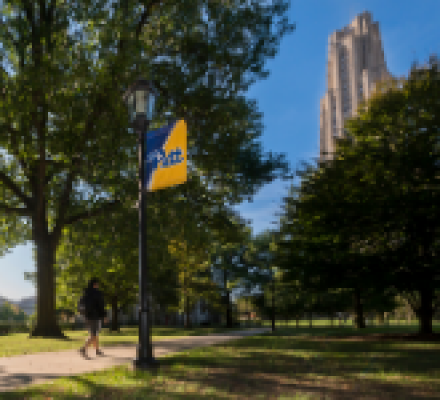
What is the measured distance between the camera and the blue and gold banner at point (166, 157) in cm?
856

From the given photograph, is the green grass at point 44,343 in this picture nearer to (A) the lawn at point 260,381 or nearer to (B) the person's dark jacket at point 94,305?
(B) the person's dark jacket at point 94,305

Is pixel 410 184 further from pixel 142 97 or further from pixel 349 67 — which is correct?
pixel 349 67

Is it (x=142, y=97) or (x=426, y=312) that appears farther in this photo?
(x=426, y=312)

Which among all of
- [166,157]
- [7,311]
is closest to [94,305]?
[166,157]

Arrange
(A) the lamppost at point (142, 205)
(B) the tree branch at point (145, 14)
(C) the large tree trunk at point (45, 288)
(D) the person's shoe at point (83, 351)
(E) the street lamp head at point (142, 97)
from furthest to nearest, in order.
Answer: (B) the tree branch at point (145, 14) → (C) the large tree trunk at point (45, 288) → (D) the person's shoe at point (83, 351) → (E) the street lamp head at point (142, 97) → (A) the lamppost at point (142, 205)

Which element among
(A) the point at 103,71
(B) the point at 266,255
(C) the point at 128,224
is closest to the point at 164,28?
(A) the point at 103,71

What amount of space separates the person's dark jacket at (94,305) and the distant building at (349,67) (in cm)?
14927

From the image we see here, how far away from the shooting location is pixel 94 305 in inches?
409

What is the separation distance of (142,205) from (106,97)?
9941 mm

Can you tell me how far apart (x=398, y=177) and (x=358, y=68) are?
155 m

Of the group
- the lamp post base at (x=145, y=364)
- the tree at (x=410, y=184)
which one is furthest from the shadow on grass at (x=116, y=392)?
the tree at (x=410, y=184)

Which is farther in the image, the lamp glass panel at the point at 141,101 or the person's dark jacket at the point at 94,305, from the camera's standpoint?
the person's dark jacket at the point at 94,305

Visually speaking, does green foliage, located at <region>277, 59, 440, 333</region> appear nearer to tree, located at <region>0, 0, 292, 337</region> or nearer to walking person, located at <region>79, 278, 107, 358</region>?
tree, located at <region>0, 0, 292, 337</region>

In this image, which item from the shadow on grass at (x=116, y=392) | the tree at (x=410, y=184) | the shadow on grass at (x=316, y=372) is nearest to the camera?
the shadow on grass at (x=116, y=392)
